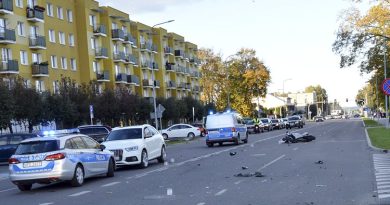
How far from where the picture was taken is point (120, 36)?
7481 cm

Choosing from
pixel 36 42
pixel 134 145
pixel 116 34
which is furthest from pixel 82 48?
pixel 134 145

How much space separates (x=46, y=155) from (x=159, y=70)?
262 ft

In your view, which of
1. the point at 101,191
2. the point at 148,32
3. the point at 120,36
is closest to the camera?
the point at 101,191

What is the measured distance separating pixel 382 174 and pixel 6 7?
42.2 meters

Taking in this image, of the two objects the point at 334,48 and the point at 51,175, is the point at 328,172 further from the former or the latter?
the point at 334,48

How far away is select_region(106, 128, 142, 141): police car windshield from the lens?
2119 cm

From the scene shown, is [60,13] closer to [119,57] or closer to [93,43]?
[93,43]

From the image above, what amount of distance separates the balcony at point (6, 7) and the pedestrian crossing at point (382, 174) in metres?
38.1

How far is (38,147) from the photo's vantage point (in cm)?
1520

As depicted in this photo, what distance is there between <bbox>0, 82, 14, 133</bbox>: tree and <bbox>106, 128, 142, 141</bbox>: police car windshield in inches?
754

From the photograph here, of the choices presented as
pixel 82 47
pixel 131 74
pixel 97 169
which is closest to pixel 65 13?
pixel 82 47

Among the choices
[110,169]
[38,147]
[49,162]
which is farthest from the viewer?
[110,169]

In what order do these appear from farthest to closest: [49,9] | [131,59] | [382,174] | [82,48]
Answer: [131,59]
[82,48]
[49,9]
[382,174]

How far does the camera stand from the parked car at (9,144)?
29.5 metres
